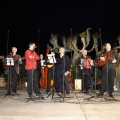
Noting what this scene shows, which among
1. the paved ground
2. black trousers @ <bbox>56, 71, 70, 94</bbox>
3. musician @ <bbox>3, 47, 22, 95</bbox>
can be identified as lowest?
the paved ground

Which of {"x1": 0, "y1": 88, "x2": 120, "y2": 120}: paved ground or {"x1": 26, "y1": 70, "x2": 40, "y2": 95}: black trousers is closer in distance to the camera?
{"x1": 0, "y1": 88, "x2": 120, "y2": 120}: paved ground

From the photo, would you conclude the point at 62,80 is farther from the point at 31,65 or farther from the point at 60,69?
the point at 31,65

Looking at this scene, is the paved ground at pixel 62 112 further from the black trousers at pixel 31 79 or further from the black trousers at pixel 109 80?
the black trousers at pixel 31 79

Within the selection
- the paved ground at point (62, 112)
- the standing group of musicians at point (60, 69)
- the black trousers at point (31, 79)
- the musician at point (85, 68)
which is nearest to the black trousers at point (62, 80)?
the standing group of musicians at point (60, 69)

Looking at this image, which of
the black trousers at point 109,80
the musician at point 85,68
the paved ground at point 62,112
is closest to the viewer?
the paved ground at point 62,112

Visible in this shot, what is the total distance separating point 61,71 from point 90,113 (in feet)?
11.1

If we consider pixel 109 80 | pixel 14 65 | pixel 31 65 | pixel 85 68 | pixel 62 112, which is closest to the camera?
pixel 62 112

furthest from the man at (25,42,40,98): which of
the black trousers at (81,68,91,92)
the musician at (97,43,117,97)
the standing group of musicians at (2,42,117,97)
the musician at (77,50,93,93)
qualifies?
the black trousers at (81,68,91,92)

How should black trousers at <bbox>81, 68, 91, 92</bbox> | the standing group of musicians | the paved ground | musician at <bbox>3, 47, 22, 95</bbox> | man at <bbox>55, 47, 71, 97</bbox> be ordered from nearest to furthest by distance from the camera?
the paved ground < the standing group of musicians < man at <bbox>55, 47, 71, 97</bbox> < musician at <bbox>3, 47, 22, 95</bbox> < black trousers at <bbox>81, 68, 91, 92</bbox>

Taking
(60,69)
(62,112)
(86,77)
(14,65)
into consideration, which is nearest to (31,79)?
(60,69)

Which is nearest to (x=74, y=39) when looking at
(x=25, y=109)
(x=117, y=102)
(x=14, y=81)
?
(x=14, y=81)

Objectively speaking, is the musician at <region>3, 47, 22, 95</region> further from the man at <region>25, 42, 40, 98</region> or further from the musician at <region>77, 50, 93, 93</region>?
the musician at <region>77, 50, 93, 93</region>

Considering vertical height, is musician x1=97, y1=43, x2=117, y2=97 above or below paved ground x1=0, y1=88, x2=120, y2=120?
above

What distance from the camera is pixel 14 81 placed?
10.1 m
